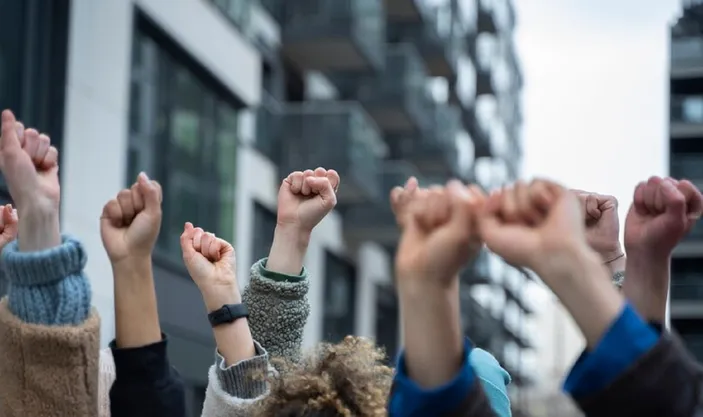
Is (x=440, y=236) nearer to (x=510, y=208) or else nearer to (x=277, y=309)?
(x=510, y=208)

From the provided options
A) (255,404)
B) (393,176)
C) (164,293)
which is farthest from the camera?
(393,176)

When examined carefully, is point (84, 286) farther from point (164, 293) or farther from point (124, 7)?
point (164, 293)

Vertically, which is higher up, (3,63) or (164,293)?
(3,63)

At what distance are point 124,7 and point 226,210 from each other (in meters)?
4.11

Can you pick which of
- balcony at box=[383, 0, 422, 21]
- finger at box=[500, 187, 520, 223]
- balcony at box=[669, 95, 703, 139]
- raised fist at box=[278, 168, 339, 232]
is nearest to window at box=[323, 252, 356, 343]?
balcony at box=[383, 0, 422, 21]

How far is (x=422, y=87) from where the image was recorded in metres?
29.5

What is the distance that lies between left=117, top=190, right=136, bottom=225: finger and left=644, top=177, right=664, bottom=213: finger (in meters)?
0.91

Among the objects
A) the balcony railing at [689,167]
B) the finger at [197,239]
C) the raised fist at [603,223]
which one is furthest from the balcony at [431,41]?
the finger at [197,239]

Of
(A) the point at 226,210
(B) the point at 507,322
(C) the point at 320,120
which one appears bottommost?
(B) the point at 507,322

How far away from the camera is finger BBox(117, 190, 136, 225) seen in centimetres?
257

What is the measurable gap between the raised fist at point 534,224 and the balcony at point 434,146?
28486mm

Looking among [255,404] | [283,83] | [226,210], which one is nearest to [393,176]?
[283,83]

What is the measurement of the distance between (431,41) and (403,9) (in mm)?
2916

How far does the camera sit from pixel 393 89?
90.0 ft
